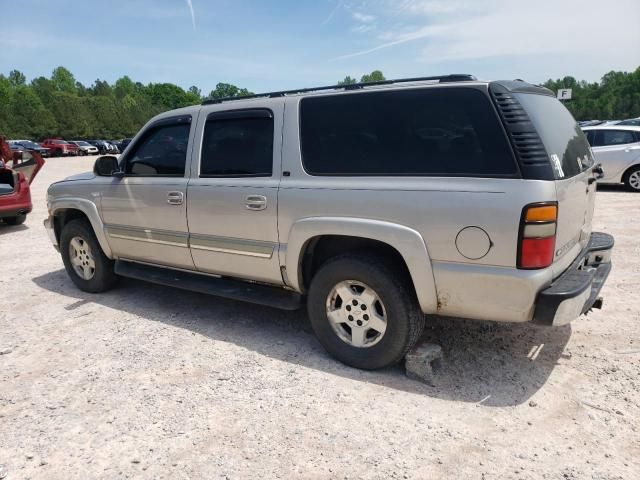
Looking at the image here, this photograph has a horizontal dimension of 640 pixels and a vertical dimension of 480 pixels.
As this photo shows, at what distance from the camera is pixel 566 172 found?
283 cm

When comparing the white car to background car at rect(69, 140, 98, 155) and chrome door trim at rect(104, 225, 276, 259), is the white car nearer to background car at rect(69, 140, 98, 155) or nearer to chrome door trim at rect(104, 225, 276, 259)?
chrome door trim at rect(104, 225, 276, 259)

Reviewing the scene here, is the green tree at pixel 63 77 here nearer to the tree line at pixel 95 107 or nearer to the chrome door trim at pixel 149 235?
the tree line at pixel 95 107

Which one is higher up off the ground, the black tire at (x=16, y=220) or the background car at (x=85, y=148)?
the background car at (x=85, y=148)

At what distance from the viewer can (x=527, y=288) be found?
2625 mm

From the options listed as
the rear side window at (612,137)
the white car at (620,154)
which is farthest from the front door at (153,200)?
the rear side window at (612,137)

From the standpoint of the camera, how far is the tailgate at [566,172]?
8.93 feet

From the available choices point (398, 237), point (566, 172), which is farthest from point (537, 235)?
point (398, 237)

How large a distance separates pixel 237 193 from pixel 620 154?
1107 cm

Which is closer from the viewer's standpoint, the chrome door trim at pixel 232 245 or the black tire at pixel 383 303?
the black tire at pixel 383 303

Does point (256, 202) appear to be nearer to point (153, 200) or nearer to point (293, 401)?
point (153, 200)

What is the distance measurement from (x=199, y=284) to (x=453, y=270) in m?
2.30

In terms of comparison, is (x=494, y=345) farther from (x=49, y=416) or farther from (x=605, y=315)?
(x=49, y=416)

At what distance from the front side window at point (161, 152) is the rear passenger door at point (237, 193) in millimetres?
232

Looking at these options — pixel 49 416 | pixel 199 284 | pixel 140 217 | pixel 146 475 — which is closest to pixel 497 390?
pixel 146 475
